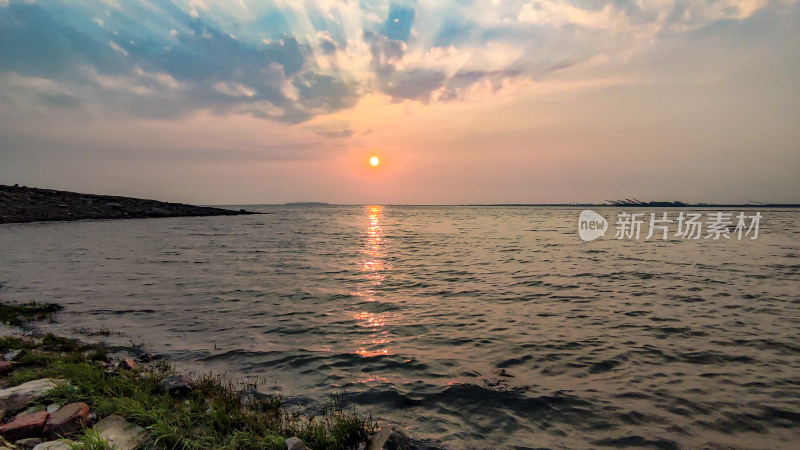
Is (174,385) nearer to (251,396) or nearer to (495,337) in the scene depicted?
(251,396)

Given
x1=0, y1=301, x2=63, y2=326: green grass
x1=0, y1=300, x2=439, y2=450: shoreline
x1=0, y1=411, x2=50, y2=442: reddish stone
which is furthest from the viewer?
x1=0, y1=301, x2=63, y2=326: green grass

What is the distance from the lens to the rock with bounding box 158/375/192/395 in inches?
252

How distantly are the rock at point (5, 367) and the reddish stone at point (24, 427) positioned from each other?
9.60 feet

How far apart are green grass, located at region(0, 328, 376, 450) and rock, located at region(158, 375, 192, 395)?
0.09 metres

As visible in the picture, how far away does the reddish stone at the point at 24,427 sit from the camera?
4742 mm

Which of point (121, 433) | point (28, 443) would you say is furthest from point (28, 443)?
point (121, 433)

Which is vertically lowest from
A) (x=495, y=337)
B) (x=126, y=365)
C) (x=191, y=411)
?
(x=495, y=337)

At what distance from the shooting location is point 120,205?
83.1 m

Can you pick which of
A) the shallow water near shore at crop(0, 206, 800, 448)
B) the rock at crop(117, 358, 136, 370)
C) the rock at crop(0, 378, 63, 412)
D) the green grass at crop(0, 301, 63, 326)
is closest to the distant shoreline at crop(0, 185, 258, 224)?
the shallow water near shore at crop(0, 206, 800, 448)

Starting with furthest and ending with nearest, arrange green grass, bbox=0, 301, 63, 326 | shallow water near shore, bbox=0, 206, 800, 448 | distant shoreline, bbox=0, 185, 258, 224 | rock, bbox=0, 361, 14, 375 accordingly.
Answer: distant shoreline, bbox=0, 185, 258, 224 → green grass, bbox=0, 301, 63, 326 → rock, bbox=0, 361, 14, 375 → shallow water near shore, bbox=0, 206, 800, 448

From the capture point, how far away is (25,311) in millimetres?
12352

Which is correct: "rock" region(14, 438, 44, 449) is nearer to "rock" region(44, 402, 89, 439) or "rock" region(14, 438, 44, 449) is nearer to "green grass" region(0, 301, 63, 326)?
"rock" region(44, 402, 89, 439)

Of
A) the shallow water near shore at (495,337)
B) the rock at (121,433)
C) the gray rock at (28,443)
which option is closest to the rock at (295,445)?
the rock at (121,433)

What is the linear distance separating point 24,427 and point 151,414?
145cm
